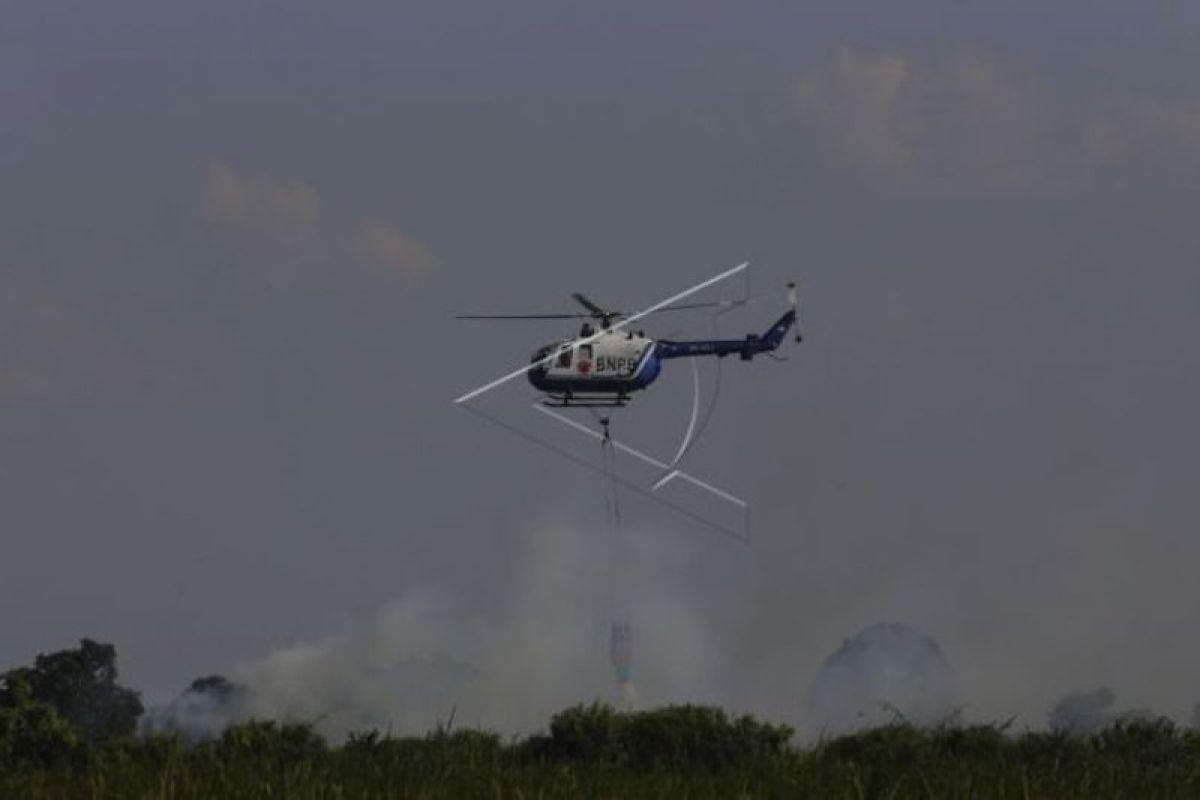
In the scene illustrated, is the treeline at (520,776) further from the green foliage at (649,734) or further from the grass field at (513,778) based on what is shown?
the green foliage at (649,734)

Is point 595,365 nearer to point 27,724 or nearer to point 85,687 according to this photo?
point 27,724

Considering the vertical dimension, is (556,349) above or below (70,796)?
above

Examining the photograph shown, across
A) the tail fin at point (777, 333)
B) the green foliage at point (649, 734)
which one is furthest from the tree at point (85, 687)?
the green foliage at point (649, 734)

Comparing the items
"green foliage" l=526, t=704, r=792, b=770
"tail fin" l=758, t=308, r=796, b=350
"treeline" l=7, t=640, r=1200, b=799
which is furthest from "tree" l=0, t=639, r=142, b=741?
"treeline" l=7, t=640, r=1200, b=799

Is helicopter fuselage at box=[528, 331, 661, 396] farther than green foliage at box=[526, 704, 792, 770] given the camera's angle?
Yes

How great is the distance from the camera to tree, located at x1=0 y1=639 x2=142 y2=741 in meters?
155

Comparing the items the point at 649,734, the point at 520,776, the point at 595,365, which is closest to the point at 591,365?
the point at 595,365

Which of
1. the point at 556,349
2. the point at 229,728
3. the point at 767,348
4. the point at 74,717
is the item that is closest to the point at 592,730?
the point at 229,728

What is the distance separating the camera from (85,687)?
543ft

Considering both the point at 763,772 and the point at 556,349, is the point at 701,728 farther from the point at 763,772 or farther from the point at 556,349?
the point at 556,349

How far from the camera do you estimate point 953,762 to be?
21297 millimetres

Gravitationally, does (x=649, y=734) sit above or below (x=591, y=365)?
below

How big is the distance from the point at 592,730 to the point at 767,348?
63581 millimetres

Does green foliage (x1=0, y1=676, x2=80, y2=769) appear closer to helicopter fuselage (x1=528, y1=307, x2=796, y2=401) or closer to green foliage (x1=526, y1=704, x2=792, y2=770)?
green foliage (x1=526, y1=704, x2=792, y2=770)
